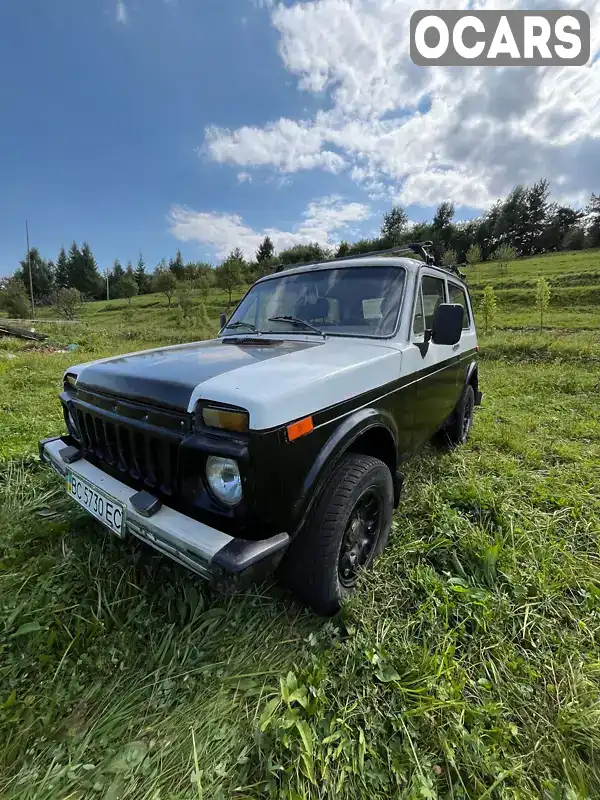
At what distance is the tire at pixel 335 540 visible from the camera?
187 centimetres

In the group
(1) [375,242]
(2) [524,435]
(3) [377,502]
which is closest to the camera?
(3) [377,502]

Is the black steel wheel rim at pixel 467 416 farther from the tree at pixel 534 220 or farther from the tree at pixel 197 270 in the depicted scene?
the tree at pixel 534 220

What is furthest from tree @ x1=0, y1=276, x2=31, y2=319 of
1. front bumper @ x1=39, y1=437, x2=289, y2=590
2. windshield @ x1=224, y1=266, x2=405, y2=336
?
front bumper @ x1=39, y1=437, x2=289, y2=590

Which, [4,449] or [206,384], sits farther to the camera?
[4,449]

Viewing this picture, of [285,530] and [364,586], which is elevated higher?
[285,530]

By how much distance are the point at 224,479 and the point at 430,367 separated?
2.04m

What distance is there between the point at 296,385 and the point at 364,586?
1.29m

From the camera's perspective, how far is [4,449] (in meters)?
3.91

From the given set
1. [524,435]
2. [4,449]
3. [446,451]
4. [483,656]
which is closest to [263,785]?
[483,656]

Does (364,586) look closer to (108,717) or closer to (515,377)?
(108,717)

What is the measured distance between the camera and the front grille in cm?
175

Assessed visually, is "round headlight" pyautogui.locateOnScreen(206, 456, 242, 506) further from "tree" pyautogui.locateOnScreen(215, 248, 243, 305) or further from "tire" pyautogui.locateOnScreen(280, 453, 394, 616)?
"tree" pyautogui.locateOnScreen(215, 248, 243, 305)

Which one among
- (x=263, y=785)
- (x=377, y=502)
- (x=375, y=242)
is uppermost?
(x=375, y=242)

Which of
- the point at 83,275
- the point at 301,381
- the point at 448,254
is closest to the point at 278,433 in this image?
the point at 301,381
